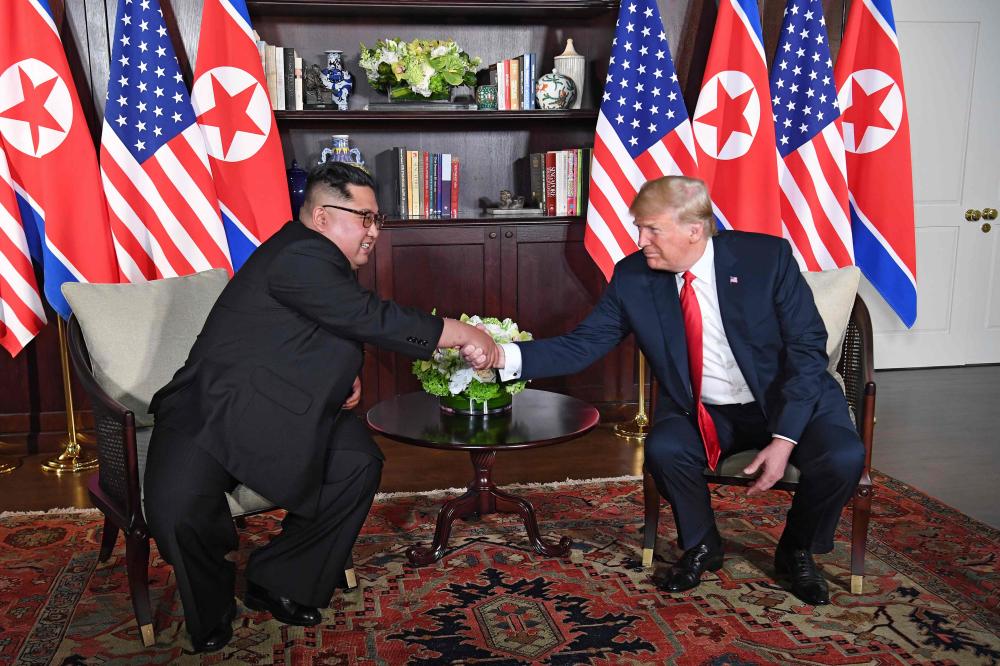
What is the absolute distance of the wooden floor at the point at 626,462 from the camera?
12.5 feet

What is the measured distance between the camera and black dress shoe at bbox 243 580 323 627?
264 centimetres

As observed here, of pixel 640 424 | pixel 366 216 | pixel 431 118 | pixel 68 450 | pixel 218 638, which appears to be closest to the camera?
pixel 218 638

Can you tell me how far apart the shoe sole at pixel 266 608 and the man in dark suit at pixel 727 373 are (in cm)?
97

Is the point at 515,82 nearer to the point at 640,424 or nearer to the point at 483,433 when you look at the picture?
the point at 640,424

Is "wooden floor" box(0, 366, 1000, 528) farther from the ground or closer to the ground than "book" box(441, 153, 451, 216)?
closer to the ground

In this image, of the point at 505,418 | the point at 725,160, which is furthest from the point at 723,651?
the point at 725,160

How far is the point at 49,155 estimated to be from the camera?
160 inches

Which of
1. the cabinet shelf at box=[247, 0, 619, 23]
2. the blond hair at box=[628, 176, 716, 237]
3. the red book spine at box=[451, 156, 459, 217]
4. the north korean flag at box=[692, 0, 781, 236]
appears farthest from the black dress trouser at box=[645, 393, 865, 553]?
the cabinet shelf at box=[247, 0, 619, 23]

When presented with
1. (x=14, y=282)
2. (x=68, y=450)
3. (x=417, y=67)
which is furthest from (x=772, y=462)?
(x=14, y=282)

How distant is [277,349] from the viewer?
2.55 meters

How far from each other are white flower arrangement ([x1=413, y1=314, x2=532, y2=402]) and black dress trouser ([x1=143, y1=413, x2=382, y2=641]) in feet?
1.14

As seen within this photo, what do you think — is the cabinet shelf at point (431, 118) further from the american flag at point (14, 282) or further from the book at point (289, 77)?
the american flag at point (14, 282)

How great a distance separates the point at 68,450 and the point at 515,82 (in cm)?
277

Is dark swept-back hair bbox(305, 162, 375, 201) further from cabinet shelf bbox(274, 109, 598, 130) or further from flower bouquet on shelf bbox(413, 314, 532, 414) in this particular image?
cabinet shelf bbox(274, 109, 598, 130)
